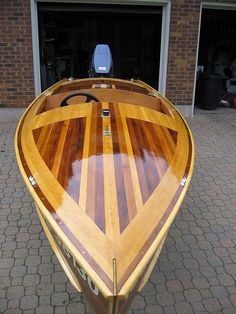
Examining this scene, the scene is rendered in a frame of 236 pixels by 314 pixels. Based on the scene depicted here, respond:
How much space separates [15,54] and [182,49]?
3199mm

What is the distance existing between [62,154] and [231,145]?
159 inches

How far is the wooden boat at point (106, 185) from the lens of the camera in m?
2.01

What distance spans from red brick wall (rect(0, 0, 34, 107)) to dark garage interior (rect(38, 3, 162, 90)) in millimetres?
2908

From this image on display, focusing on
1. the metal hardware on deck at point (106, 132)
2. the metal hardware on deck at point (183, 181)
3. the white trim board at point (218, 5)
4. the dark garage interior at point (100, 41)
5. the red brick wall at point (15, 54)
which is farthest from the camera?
the dark garage interior at point (100, 41)

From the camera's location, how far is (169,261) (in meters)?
3.21

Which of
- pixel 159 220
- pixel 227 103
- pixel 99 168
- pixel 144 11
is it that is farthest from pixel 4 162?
pixel 227 103

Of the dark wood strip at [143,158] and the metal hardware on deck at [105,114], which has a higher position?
the metal hardware on deck at [105,114]

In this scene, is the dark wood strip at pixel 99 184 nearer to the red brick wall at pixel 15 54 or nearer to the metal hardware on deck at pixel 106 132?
the metal hardware on deck at pixel 106 132

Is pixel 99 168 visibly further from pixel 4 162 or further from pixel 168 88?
pixel 168 88

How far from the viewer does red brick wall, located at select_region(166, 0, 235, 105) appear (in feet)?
22.8

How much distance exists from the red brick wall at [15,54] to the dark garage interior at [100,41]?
9.54 feet

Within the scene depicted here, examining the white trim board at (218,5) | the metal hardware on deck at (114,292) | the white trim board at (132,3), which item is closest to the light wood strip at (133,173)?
the metal hardware on deck at (114,292)

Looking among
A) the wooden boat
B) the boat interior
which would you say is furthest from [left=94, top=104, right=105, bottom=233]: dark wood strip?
the boat interior

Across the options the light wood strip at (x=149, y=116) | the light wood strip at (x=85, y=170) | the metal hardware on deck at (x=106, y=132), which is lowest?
the light wood strip at (x=85, y=170)
